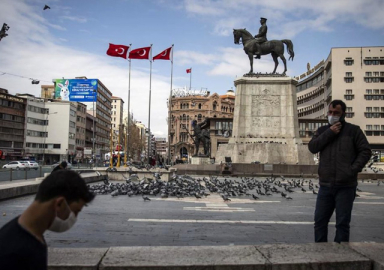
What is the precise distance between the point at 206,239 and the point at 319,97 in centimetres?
9039

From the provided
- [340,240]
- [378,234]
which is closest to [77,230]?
[340,240]

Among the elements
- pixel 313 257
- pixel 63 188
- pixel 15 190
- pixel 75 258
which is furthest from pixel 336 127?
pixel 15 190

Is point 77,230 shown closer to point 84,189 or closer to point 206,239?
point 206,239

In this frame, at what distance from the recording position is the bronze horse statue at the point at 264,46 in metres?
31.1

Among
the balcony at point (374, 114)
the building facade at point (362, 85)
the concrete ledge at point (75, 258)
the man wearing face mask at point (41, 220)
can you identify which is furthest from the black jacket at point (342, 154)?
the balcony at point (374, 114)

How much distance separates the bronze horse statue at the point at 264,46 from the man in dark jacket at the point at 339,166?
90.3 ft

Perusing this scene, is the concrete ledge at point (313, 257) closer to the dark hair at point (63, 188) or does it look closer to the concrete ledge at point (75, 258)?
the concrete ledge at point (75, 258)

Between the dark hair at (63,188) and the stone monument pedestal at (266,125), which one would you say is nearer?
the dark hair at (63,188)

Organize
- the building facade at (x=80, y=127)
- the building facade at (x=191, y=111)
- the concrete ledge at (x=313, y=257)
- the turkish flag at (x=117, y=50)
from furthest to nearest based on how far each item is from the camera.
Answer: the building facade at (x=191, y=111), the building facade at (x=80, y=127), the turkish flag at (x=117, y=50), the concrete ledge at (x=313, y=257)

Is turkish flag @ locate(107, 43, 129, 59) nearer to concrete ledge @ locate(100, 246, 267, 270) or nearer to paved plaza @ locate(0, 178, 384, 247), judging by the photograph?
paved plaza @ locate(0, 178, 384, 247)

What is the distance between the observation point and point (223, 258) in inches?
147

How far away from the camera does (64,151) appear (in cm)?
8825

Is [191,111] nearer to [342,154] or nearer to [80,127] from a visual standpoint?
[80,127]

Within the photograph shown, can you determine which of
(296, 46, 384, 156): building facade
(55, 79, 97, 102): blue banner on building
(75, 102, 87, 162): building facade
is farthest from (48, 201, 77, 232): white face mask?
(75, 102, 87, 162): building facade
